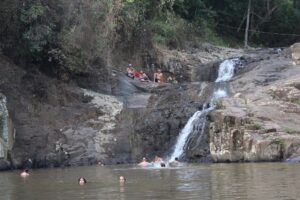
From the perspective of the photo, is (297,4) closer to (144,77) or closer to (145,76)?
(145,76)

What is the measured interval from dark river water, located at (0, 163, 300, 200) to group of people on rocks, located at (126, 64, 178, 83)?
43.9 feet

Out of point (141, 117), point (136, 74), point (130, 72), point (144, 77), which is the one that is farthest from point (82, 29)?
point (141, 117)

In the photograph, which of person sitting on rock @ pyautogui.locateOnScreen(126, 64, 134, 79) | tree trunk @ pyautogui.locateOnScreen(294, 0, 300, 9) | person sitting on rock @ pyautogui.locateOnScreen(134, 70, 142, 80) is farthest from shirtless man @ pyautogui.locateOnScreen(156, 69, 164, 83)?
tree trunk @ pyautogui.locateOnScreen(294, 0, 300, 9)

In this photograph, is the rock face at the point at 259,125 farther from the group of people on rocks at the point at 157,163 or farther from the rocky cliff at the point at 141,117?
the group of people on rocks at the point at 157,163

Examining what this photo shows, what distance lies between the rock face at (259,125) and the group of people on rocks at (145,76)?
29.1 ft

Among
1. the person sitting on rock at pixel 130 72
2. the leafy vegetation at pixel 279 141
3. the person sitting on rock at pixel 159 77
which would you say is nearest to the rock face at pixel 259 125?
the leafy vegetation at pixel 279 141

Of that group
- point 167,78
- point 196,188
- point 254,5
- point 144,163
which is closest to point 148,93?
point 167,78

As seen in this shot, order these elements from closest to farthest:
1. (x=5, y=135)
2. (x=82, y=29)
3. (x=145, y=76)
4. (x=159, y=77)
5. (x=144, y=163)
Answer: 1. (x=144, y=163)
2. (x=5, y=135)
3. (x=82, y=29)
4. (x=145, y=76)
5. (x=159, y=77)

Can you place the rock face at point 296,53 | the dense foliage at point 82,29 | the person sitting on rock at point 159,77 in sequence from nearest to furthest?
the dense foliage at point 82,29 → the rock face at point 296,53 → the person sitting on rock at point 159,77

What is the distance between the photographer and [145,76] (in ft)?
132

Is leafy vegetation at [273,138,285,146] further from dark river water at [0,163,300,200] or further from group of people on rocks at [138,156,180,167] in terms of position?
group of people on rocks at [138,156,180,167]

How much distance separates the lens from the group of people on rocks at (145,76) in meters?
39.3

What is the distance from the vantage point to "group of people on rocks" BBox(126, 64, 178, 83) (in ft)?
129

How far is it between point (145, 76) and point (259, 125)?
14.3m
